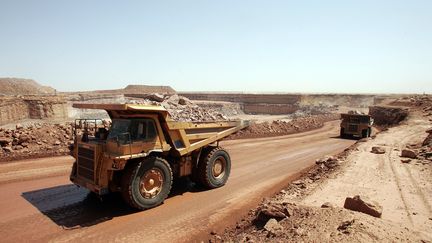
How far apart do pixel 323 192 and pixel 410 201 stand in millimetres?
1911

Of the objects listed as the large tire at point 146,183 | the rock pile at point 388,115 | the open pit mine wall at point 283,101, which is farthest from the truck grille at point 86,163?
the open pit mine wall at point 283,101

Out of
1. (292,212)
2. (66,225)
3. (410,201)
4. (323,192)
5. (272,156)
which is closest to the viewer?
(292,212)

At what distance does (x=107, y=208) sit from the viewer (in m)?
7.96

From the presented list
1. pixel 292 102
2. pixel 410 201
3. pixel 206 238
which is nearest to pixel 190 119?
pixel 206 238

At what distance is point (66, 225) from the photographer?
273 inches

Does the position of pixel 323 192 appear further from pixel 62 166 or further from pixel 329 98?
pixel 329 98

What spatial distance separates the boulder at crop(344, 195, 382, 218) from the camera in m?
6.16

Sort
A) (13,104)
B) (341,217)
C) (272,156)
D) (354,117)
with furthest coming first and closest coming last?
1. (13,104)
2. (354,117)
3. (272,156)
4. (341,217)

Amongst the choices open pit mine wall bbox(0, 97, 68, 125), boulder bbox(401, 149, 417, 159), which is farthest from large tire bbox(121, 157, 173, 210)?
open pit mine wall bbox(0, 97, 68, 125)

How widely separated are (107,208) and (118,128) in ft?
6.26

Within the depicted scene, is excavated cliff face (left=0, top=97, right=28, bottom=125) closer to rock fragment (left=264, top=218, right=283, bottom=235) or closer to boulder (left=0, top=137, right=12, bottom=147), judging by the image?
boulder (left=0, top=137, right=12, bottom=147)

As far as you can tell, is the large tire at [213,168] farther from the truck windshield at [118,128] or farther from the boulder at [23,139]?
the boulder at [23,139]

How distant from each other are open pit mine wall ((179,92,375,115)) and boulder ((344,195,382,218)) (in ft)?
175

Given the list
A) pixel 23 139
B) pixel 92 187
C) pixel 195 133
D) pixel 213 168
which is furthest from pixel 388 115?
pixel 92 187
